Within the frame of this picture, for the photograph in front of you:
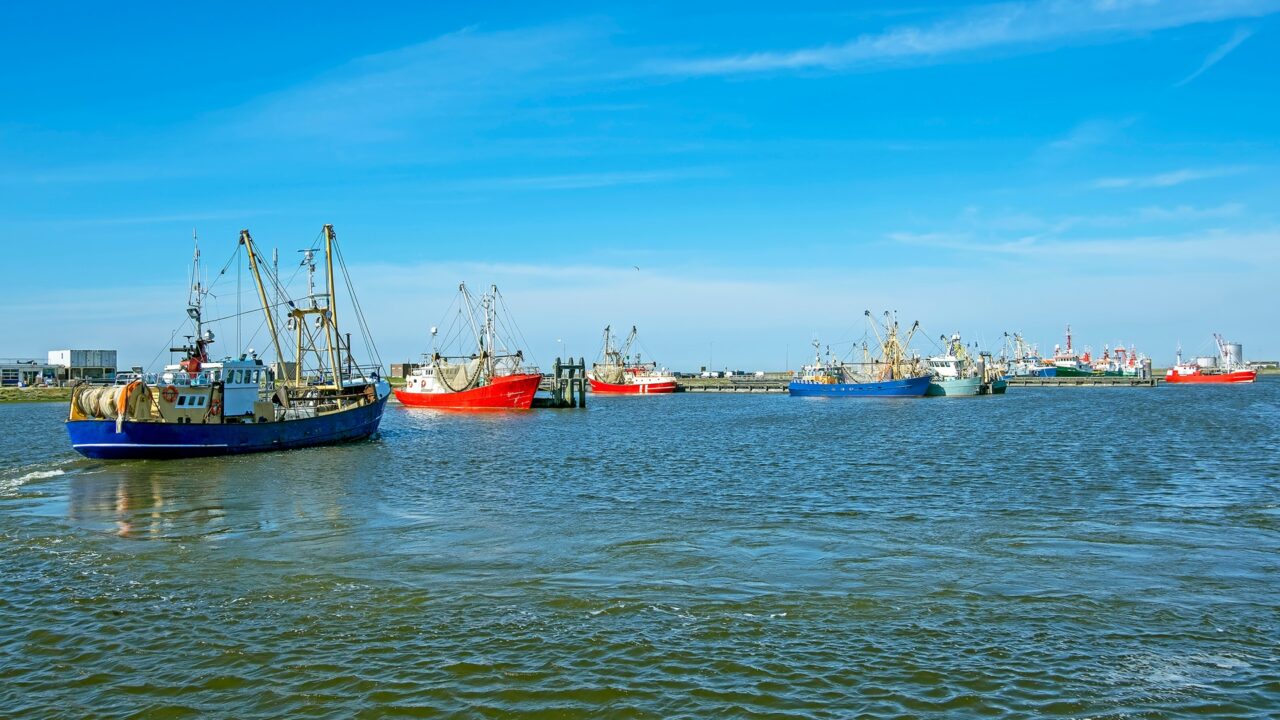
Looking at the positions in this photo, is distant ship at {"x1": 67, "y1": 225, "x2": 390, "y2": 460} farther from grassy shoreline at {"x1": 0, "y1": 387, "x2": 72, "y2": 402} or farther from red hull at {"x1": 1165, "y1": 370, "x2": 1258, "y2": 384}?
red hull at {"x1": 1165, "y1": 370, "x2": 1258, "y2": 384}

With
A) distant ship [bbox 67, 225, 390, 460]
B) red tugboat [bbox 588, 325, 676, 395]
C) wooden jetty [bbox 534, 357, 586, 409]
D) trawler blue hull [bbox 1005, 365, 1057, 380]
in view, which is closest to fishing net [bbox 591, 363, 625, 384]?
red tugboat [bbox 588, 325, 676, 395]

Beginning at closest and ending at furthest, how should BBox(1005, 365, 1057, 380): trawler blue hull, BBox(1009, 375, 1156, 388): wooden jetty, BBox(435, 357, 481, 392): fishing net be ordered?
BBox(435, 357, 481, 392): fishing net
BBox(1009, 375, 1156, 388): wooden jetty
BBox(1005, 365, 1057, 380): trawler blue hull

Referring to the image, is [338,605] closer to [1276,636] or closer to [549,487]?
[1276,636]

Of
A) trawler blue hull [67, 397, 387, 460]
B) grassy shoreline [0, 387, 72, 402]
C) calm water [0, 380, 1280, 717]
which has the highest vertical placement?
grassy shoreline [0, 387, 72, 402]

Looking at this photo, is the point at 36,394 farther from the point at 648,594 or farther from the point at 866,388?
the point at 648,594

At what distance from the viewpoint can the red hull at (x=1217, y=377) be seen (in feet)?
564

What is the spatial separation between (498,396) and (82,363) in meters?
97.3

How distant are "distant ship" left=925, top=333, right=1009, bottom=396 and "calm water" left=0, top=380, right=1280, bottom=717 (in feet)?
302

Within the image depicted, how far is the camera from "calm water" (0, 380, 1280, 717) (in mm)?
11039

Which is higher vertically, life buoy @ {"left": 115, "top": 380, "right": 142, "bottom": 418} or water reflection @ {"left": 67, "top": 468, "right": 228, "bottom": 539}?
life buoy @ {"left": 115, "top": 380, "right": 142, "bottom": 418}

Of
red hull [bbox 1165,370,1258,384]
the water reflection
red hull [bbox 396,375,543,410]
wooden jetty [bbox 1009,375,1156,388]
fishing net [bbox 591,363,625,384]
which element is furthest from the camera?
red hull [bbox 1165,370,1258,384]

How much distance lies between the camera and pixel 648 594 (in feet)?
50.8

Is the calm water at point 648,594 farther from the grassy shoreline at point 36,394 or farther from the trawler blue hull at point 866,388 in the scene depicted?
the grassy shoreline at point 36,394

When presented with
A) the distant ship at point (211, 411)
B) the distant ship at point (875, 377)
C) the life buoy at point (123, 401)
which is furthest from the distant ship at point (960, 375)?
the life buoy at point (123, 401)
